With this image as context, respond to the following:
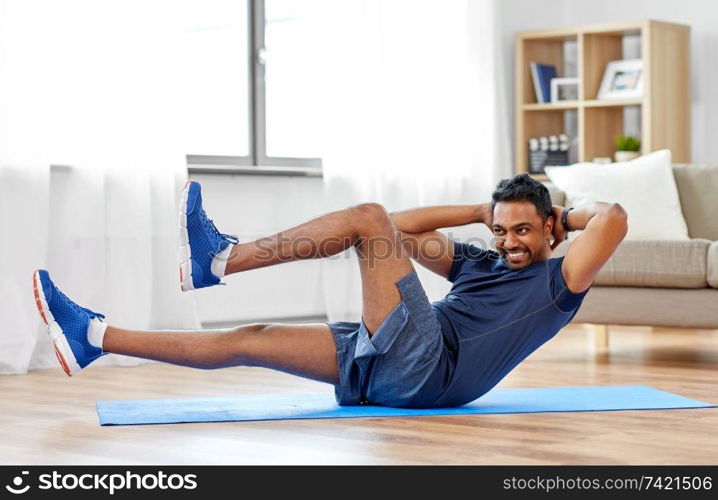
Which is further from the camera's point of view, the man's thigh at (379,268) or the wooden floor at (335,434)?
the man's thigh at (379,268)

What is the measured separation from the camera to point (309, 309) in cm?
533

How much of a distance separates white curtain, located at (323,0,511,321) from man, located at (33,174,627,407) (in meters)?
2.39

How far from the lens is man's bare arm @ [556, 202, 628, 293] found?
274 centimetres

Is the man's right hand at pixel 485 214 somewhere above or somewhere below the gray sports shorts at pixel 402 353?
above

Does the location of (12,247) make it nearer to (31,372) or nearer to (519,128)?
(31,372)

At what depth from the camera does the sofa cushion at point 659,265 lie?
407 centimetres

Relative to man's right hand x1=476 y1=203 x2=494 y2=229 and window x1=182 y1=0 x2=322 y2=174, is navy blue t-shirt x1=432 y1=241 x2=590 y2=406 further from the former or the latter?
window x1=182 y1=0 x2=322 y2=174

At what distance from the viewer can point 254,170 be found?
5.03m

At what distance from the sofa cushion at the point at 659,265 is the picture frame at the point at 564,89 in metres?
2.02

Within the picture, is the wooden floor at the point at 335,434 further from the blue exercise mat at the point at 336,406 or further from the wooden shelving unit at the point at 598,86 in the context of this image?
the wooden shelving unit at the point at 598,86
